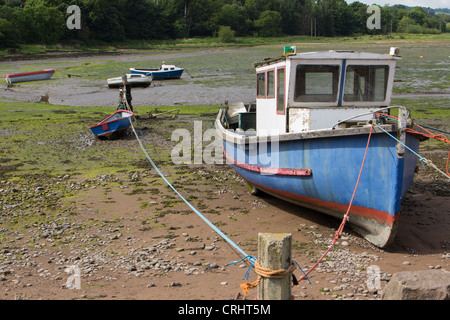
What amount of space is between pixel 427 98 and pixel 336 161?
21.8 meters

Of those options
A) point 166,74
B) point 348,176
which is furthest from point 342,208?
point 166,74

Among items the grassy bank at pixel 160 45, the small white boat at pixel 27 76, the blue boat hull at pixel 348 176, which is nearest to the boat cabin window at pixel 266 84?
the blue boat hull at pixel 348 176

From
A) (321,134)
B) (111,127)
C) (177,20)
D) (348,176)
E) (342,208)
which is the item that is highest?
(177,20)

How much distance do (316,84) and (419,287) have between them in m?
5.31

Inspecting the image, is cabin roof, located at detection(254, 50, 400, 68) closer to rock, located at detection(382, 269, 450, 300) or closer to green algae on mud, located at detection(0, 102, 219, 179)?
rock, located at detection(382, 269, 450, 300)

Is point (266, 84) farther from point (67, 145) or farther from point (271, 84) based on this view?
point (67, 145)

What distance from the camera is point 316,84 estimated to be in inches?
359

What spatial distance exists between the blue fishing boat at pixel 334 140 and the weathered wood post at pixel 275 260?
3.31m

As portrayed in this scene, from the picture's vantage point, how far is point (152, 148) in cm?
1583

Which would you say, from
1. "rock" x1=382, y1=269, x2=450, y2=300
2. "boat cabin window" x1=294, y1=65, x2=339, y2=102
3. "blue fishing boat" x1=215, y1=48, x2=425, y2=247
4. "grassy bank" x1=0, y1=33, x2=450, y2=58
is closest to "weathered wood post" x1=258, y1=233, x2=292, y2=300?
"rock" x1=382, y1=269, x2=450, y2=300

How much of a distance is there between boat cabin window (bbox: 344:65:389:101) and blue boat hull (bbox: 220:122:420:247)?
158 cm

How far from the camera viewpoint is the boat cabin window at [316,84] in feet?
29.4
